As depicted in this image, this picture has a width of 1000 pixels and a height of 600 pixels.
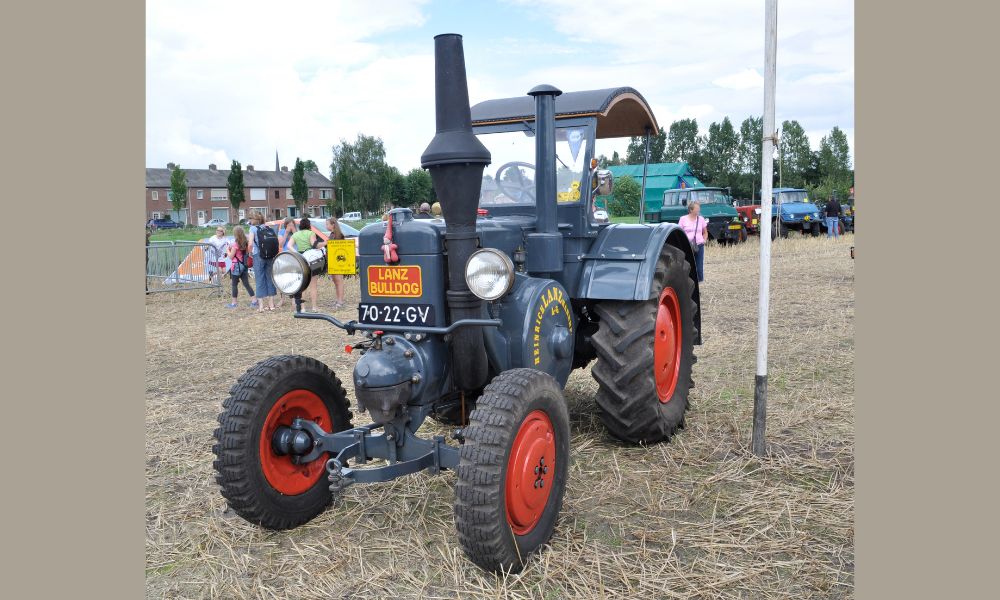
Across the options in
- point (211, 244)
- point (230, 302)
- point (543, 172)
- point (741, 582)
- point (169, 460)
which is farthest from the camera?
point (211, 244)

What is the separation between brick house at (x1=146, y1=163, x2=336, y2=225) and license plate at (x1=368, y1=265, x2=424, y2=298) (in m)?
78.1

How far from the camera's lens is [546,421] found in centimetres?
310

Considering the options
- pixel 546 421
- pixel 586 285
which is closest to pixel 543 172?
pixel 586 285

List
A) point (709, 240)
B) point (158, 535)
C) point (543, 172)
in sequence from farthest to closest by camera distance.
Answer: point (709, 240) < point (543, 172) < point (158, 535)

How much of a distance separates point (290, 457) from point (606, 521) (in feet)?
5.30

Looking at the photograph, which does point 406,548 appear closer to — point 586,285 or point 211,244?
point 586,285

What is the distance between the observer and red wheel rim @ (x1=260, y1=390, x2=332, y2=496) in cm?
330

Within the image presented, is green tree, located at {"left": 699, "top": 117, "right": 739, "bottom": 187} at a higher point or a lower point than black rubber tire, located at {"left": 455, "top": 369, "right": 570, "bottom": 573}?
higher

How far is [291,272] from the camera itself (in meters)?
3.52

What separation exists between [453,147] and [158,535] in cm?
243

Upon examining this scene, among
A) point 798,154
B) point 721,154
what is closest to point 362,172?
point 721,154

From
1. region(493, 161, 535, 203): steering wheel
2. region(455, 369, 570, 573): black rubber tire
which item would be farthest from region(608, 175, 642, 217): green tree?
region(455, 369, 570, 573): black rubber tire

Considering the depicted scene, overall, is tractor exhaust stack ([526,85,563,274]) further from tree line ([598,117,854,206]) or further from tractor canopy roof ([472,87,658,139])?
tree line ([598,117,854,206])

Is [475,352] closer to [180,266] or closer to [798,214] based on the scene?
[180,266]
